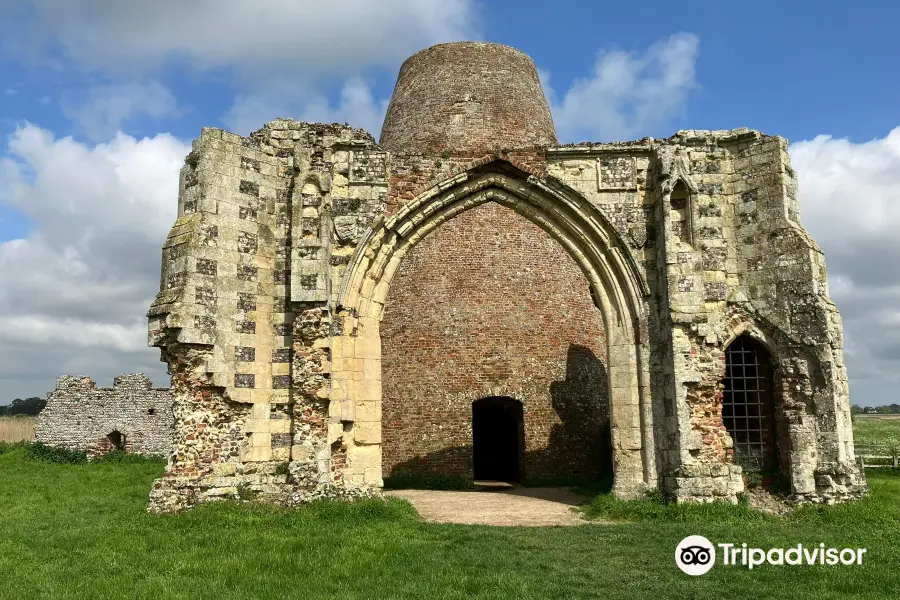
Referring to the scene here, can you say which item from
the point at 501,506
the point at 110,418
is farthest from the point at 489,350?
the point at 110,418

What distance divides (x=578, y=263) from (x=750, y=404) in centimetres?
336

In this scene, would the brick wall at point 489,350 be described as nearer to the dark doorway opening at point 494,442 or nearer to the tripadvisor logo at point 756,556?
the dark doorway opening at point 494,442

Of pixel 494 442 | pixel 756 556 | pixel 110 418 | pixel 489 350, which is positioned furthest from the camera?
pixel 110 418

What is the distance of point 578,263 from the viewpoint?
34.9 feet

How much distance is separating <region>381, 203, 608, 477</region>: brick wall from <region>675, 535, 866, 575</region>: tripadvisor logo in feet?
28.7

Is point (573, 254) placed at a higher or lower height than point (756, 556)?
higher

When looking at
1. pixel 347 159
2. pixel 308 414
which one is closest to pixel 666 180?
pixel 347 159

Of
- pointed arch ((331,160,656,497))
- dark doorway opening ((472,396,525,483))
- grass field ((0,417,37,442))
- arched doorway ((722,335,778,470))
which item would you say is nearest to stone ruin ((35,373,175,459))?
grass field ((0,417,37,442))

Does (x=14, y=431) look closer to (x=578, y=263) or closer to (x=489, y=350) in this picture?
(x=489, y=350)

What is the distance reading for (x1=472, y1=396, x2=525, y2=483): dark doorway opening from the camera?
17.9 m

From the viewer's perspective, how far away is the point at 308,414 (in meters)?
9.59

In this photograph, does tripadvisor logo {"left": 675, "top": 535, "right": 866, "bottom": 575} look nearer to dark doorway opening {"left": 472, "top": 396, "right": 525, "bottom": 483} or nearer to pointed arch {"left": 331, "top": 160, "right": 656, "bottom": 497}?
pointed arch {"left": 331, "top": 160, "right": 656, "bottom": 497}

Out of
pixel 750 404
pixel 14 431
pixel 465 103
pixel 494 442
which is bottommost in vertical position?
pixel 494 442

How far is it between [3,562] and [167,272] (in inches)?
159
